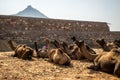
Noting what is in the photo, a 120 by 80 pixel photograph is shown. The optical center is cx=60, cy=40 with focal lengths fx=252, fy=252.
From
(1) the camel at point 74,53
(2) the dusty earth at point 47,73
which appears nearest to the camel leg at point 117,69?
(2) the dusty earth at point 47,73

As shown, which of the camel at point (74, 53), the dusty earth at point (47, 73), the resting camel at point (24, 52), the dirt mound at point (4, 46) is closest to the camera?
the dusty earth at point (47, 73)

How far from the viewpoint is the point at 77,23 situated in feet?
117

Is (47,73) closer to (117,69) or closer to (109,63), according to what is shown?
(109,63)

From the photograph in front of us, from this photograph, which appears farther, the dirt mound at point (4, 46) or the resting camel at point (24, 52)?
the dirt mound at point (4, 46)

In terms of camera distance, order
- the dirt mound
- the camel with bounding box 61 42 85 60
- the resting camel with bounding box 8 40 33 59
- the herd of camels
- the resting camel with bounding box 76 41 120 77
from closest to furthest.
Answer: the resting camel with bounding box 76 41 120 77 < the herd of camels < the resting camel with bounding box 8 40 33 59 < the camel with bounding box 61 42 85 60 < the dirt mound

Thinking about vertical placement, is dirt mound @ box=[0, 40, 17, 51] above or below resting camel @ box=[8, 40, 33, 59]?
below

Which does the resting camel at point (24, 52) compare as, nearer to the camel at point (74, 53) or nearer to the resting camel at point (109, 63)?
the camel at point (74, 53)

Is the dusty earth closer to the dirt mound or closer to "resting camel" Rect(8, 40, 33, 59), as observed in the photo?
"resting camel" Rect(8, 40, 33, 59)

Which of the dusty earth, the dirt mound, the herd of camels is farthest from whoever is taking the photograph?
the dirt mound

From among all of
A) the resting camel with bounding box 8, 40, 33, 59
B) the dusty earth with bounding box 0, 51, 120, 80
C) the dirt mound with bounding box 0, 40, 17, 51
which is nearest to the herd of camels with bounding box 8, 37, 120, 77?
the resting camel with bounding box 8, 40, 33, 59

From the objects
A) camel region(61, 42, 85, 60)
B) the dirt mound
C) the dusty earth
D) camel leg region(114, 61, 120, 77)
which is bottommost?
the dirt mound

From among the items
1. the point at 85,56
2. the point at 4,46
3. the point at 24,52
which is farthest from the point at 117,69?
the point at 4,46

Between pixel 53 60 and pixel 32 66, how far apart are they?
166 centimetres

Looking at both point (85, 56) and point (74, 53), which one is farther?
point (74, 53)
